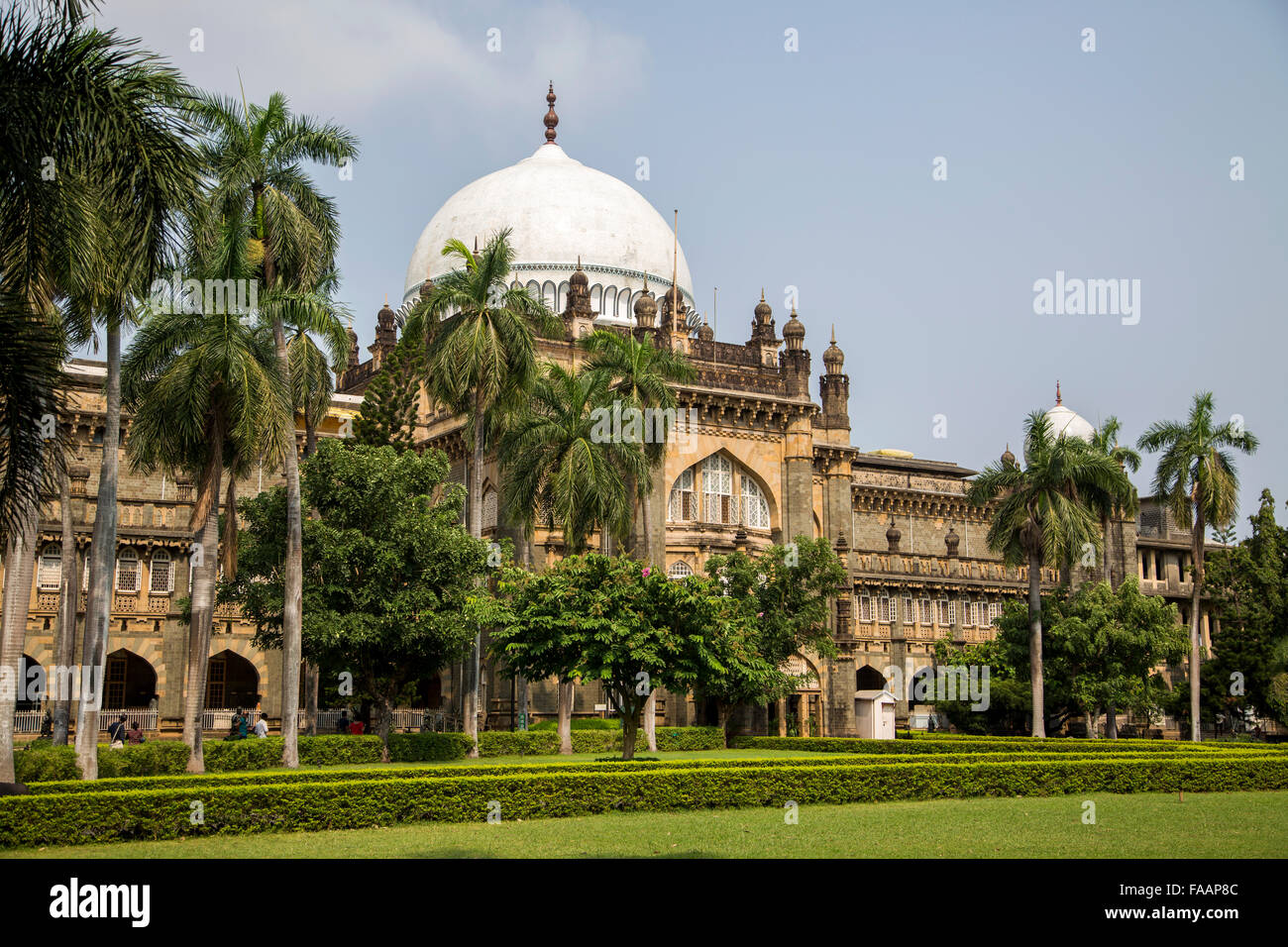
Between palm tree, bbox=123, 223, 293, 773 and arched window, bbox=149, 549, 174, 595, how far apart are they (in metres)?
15.8

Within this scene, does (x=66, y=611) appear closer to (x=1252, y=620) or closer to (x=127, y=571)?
(x=127, y=571)

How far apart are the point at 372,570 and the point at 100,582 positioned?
865cm

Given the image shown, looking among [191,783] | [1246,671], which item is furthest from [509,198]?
[191,783]

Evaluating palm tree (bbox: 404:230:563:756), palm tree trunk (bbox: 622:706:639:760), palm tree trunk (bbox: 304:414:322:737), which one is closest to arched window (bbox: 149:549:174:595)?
palm tree trunk (bbox: 304:414:322:737)

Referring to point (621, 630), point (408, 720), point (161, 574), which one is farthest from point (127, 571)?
point (621, 630)

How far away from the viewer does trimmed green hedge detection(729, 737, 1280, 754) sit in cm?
3234

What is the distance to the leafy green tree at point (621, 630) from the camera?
93.9 ft

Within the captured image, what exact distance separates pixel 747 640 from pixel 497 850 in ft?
56.8

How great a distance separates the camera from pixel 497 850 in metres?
16.7

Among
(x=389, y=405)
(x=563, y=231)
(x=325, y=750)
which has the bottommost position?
(x=325, y=750)

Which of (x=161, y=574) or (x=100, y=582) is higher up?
(x=161, y=574)

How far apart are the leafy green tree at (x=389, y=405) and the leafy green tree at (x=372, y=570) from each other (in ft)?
28.9

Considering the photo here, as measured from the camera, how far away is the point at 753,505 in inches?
1970
